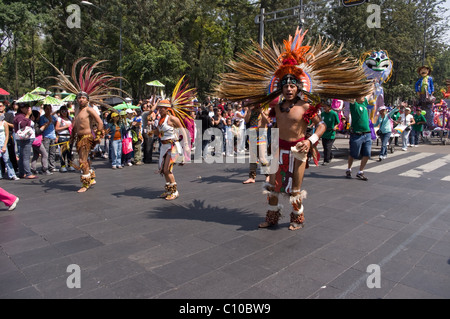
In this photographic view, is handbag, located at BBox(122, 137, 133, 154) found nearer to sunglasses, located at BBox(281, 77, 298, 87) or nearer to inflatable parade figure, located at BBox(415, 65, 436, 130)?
sunglasses, located at BBox(281, 77, 298, 87)

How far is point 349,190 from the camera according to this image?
6824 millimetres

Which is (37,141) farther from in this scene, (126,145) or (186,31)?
(186,31)

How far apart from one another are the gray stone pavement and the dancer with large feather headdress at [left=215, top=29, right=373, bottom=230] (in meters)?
0.59

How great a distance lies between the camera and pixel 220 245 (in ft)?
13.1

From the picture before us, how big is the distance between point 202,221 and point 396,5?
30875 millimetres

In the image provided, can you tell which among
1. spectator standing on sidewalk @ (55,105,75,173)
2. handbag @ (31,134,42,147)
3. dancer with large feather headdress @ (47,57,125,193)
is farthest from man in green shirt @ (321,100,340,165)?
handbag @ (31,134,42,147)

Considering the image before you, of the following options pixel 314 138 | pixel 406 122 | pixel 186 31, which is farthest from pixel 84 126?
pixel 186 31

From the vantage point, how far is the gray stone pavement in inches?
119

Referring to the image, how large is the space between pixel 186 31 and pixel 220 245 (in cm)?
2346

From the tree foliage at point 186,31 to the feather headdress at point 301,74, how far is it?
50.5 ft

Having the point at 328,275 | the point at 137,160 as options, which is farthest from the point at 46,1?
the point at 328,275

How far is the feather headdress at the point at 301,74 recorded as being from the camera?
4.46 m

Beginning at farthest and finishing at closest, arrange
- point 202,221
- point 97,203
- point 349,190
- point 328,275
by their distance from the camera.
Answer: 1. point 349,190
2. point 97,203
3. point 202,221
4. point 328,275
